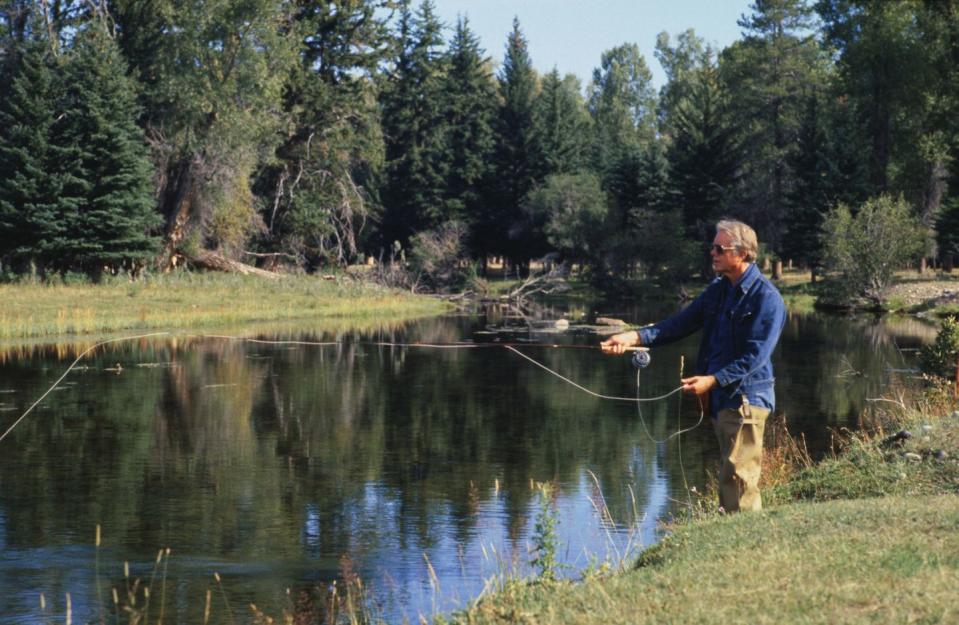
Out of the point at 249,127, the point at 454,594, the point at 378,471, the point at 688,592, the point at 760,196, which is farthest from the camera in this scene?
the point at 760,196

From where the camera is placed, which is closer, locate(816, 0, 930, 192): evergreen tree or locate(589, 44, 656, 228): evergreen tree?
locate(816, 0, 930, 192): evergreen tree

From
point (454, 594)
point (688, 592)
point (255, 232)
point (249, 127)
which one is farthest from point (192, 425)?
point (255, 232)

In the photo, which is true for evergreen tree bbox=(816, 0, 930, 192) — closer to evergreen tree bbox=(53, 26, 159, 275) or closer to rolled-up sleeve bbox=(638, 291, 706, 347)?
evergreen tree bbox=(53, 26, 159, 275)

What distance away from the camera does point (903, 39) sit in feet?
194

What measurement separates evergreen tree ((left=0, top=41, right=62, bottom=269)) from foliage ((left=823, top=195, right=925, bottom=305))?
31.1 meters

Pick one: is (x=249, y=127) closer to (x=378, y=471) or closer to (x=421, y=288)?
(x=421, y=288)

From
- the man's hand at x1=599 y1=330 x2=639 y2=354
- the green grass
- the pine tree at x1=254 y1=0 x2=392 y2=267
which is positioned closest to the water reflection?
the man's hand at x1=599 y1=330 x2=639 y2=354

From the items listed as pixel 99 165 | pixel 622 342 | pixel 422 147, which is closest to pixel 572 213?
pixel 422 147

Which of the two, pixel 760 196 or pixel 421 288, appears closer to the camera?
pixel 421 288

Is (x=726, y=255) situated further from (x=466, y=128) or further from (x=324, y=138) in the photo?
(x=466, y=128)

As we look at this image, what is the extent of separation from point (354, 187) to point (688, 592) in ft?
176

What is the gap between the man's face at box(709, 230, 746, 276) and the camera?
8.37 metres

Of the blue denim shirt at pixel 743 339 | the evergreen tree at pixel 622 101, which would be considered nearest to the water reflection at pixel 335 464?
the blue denim shirt at pixel 743 339

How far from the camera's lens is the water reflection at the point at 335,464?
11023 millimetres
